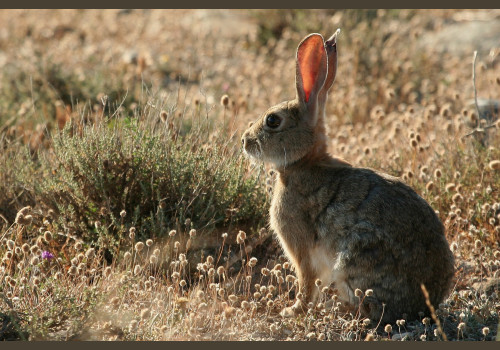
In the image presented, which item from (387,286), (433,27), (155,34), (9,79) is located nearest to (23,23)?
(155,34)

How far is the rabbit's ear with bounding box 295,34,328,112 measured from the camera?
188 inches

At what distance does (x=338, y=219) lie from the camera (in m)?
4.47

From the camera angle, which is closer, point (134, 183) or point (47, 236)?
point (47, 236)

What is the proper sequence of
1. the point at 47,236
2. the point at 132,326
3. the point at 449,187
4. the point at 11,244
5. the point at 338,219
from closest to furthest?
1. the point at 132,326
2. the point at 338,219
3. the point at 11,244
4. the point at 47,236
5. the point at 449,187

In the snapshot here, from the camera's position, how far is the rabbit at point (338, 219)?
4.32 metres

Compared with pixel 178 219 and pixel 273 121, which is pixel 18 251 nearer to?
pixel 178 219

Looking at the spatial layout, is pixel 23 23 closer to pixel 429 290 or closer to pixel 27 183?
pixel 27 183

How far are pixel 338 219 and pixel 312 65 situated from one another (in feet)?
3.56

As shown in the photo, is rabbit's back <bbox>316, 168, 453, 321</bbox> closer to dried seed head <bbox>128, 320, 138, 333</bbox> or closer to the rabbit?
the rabbit

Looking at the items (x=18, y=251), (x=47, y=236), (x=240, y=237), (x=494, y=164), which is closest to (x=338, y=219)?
(x=240, y=237)

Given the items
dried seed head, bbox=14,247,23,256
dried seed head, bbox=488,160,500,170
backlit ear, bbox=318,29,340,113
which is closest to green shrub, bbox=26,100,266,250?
dried seed head, bbox=14,247,23,256

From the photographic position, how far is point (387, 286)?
432cm

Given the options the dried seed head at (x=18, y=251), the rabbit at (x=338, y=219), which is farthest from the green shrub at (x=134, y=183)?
the rabbit at (x=338, y=219)

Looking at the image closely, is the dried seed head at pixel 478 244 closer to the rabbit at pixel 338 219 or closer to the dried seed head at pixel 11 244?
the rabbit at pixel 338 219
